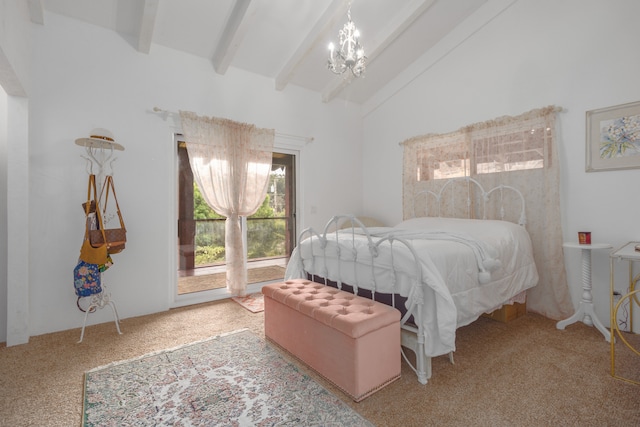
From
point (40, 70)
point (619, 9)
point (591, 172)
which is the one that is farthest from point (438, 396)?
point (40, 70)

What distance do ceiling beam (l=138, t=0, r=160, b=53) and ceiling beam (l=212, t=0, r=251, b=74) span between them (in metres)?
0.69

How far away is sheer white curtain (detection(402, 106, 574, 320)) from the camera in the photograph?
308 centimetres

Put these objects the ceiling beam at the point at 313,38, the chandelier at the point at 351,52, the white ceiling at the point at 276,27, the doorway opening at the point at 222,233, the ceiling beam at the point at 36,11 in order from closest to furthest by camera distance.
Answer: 1. the chandelier at the point at 351,52
2. the ceiling beam at the point at 36,11
3. the white ceiling at the point at 276,27
4. the ceiling beam at the point at 313,38
5. the doorway opening at the point at 222,233

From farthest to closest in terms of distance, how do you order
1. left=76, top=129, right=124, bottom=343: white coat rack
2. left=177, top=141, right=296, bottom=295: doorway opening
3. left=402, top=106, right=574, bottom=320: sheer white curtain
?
left=177, top=141, right=296, bottom=295: doorway opening, left=402, top=106, right=574, bottom=320: sheer white curtain, left=76, top=129, right=124, bottom=343: white coat rack

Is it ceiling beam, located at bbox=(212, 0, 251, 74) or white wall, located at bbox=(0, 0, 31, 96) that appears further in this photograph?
ceiling beam, located at bbox=(212, 0, 251, 74)

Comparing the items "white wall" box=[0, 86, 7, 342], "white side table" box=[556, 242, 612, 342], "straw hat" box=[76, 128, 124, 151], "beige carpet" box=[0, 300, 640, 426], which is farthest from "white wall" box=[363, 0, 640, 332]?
"white wall" box=[0, 86, 7, 342]

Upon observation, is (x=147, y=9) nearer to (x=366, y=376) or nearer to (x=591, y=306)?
(x=366, y=376)

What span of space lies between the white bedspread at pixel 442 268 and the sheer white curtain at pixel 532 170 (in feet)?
0.92

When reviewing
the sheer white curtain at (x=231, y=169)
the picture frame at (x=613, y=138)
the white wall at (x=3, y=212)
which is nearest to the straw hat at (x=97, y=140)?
the white wall at (x=3, y=212)

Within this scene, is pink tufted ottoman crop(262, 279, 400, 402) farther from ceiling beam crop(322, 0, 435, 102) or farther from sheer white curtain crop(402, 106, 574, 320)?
ceiling beam crop(322, 0, 435, 102)

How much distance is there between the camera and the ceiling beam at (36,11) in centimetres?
260

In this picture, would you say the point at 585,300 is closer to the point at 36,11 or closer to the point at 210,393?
the point at 210,393

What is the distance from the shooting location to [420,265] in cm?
192

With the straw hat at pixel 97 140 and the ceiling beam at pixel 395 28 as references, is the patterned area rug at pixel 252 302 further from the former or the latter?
the ceiling beam at pixel 395 28
